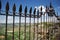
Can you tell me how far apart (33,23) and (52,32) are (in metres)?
0.44

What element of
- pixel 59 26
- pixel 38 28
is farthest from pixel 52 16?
pixel 38 28

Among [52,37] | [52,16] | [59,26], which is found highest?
[52,16]

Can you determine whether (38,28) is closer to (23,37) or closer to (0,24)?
(23,37)

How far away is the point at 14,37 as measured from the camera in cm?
199

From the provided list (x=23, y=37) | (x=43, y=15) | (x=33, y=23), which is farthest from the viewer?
(x=43, y=15)

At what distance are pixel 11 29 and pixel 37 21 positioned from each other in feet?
1.64

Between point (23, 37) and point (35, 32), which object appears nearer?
point (23, 37)

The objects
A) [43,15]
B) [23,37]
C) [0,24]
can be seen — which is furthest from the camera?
[43,15]

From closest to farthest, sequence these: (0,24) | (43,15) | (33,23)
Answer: (0,24), (33,23), (43,15)

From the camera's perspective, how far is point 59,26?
2609 mm

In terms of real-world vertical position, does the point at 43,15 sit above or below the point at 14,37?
above

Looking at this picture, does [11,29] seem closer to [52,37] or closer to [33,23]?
[33,23]

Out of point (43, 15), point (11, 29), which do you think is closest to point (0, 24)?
point (11, 29)

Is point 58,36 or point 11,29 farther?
point 58,36
